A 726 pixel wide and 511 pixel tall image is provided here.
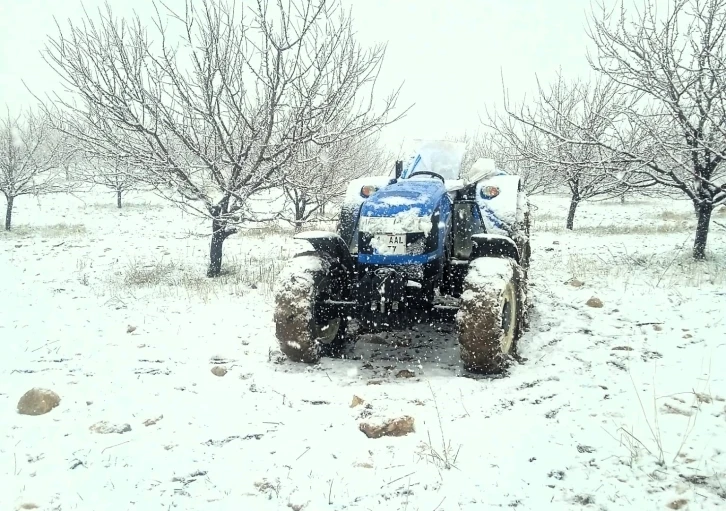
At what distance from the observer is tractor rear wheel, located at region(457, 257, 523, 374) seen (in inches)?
145

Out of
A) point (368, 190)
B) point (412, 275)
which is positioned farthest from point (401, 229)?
point (368, 190)

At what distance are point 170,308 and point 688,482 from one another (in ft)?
17.1

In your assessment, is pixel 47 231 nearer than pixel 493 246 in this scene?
No

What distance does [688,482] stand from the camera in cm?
237

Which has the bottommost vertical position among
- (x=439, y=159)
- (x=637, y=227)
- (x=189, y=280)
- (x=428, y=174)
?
(x=189, y=280)

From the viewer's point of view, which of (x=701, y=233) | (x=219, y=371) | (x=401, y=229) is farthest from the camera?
(x=701, y=233)

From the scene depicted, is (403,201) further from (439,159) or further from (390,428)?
(390,428)

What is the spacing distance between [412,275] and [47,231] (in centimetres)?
1368

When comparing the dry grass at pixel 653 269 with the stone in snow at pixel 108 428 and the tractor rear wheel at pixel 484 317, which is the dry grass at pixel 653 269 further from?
the stone in snow at pixel 108 428

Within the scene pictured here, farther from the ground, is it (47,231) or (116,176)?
(116,176)

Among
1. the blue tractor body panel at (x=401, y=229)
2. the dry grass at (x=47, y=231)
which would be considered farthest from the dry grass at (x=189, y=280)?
the dry grass at (x=47, y=231)

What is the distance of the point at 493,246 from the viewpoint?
4.36m

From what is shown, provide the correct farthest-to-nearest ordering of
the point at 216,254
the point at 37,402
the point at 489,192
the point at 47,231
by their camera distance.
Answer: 1. the point at 47,231
2. the point at 216,254
3. the point at 489,192
4. the point at 37,402

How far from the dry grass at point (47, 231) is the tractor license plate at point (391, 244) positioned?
465 inches
